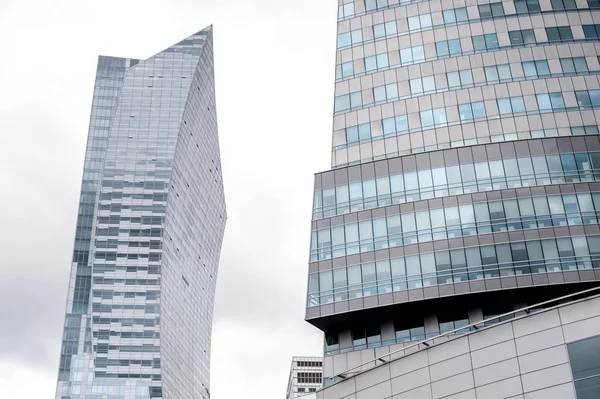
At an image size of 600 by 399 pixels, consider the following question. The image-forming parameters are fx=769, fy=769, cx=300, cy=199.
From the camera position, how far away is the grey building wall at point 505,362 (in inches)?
1476

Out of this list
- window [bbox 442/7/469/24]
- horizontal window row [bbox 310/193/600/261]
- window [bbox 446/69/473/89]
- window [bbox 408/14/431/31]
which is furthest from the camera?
window [bbox 408/14/431/31]

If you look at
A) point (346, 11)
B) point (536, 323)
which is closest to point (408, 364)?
point (536, 323)

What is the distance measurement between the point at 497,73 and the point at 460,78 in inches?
136

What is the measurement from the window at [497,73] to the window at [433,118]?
559 centimetres

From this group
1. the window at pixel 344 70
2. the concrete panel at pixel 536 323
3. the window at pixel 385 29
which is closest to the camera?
the concrete panel at pixel 536 323

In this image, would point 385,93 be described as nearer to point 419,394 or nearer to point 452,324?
point 452,324

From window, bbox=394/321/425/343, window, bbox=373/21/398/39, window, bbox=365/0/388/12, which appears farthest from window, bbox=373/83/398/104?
window, bbox=394/321/425/343

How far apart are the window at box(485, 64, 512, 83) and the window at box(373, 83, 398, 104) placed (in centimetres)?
862

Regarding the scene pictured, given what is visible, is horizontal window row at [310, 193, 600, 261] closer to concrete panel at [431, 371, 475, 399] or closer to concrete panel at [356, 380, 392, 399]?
concrete panel at [356, 380, 392, 399]

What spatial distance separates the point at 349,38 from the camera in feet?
260

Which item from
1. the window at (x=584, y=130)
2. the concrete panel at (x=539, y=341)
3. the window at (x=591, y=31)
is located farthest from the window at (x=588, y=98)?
the concrete panel at (x=539, y=341)

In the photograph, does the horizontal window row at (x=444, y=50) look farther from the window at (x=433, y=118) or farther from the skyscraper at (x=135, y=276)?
the skyscraper at (x=135, y=276)

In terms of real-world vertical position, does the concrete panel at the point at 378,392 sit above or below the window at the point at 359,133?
below

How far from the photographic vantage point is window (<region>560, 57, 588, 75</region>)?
2817 inches
